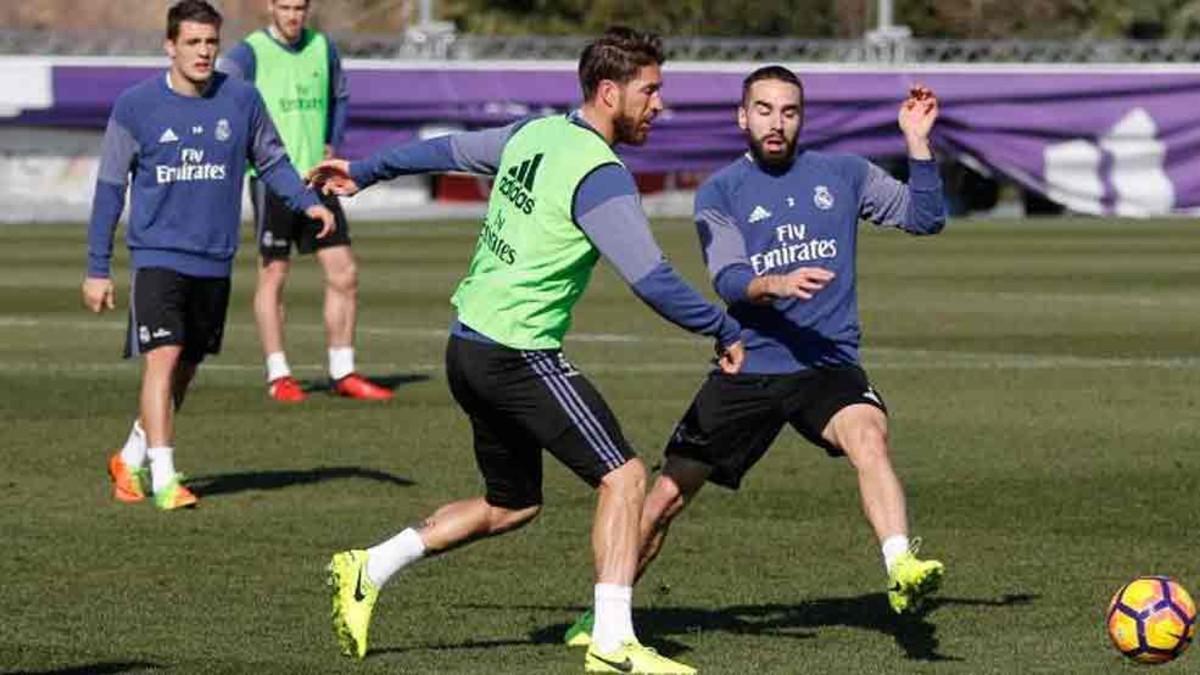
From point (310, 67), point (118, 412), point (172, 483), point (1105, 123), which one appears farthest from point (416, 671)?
point (1105, 123)

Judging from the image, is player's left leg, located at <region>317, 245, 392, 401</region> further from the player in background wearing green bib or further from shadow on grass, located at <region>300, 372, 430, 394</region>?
the player in background wearing green bib

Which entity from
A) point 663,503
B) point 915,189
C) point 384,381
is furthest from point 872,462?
point 384,381

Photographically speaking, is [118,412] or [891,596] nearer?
[891,596]

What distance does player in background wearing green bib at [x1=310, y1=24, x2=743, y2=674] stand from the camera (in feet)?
29.0

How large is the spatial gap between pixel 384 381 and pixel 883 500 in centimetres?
915

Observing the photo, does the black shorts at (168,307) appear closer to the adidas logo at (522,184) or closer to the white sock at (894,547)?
the adidas logo at (522,184)

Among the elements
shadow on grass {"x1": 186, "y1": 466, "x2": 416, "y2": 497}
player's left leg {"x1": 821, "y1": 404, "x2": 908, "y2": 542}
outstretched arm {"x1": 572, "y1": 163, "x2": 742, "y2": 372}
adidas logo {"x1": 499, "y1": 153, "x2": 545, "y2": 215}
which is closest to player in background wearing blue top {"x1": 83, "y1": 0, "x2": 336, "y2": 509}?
shadow on grass {"x1": 186, "y1": 466, "x2": 416, "y2": 497}

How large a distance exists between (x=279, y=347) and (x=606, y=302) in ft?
26.4

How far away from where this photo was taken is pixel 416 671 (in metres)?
9.06

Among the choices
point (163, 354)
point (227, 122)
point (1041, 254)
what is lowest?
point (1041, 254)

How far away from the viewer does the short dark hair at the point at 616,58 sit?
885 centimetres

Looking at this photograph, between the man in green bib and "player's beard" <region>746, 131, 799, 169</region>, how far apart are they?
7440 millimetres

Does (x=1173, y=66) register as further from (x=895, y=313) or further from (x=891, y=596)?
(x=891, y=596)

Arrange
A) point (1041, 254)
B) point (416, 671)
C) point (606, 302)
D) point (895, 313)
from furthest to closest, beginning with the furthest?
1. point (1041, 254)
2. point (606, 302)
3. point (895, 313)
4. point (416, 671)
